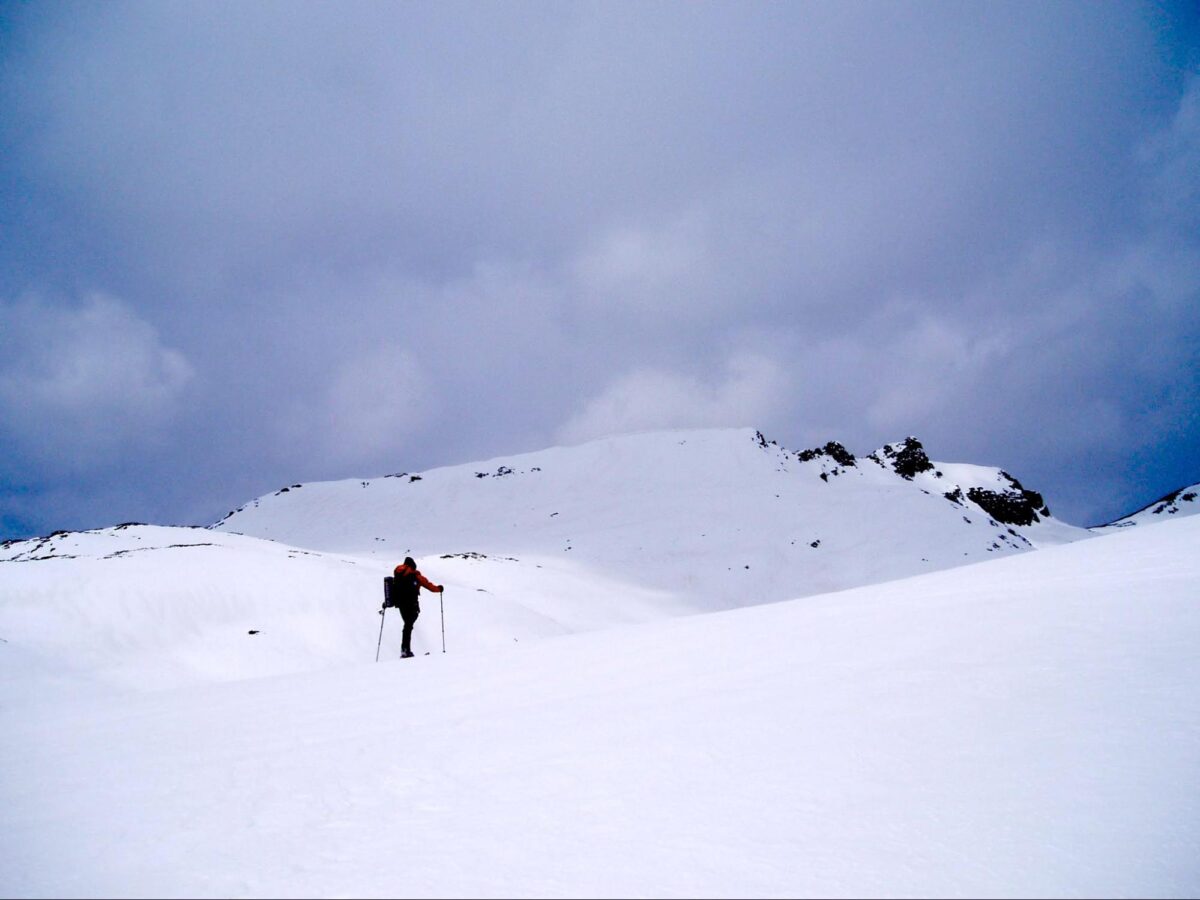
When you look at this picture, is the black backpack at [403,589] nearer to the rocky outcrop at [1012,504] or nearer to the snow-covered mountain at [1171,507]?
the rocky outcrop at [1012,504]

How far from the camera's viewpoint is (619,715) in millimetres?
3879

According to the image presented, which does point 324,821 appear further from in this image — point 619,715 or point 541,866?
point 619,715

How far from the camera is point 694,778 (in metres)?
2.74

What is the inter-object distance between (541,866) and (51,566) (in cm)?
2229

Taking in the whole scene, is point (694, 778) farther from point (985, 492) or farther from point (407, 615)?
point (985, 492)

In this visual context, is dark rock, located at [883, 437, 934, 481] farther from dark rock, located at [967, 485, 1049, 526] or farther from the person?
the person

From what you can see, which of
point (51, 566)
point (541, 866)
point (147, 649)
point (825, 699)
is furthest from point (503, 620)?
point (541, 866)

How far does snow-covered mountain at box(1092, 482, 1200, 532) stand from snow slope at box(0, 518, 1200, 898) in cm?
20051

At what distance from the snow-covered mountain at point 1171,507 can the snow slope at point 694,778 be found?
201 m

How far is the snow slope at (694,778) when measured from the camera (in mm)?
1941

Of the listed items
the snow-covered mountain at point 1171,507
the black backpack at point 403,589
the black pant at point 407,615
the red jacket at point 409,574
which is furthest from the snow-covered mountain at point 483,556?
the snow-covered mountain at point 1171,507

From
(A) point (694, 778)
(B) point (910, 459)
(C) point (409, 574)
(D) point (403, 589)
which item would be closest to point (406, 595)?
(D) point (403, 589)

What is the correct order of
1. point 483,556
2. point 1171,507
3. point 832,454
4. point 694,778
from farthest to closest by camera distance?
point 1171,507, point 832,454, point 483,556, point 694,778

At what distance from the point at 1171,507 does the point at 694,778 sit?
8884 inches
